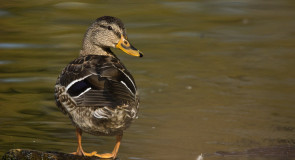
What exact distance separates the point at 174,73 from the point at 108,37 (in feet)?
11.5

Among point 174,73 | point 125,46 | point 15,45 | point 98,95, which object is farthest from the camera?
point 15,45

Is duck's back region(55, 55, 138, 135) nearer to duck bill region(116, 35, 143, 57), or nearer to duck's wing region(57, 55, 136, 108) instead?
duck's wing region(57, 55, 136, 108)

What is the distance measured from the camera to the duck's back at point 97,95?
5000 millimetres

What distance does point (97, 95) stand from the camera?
497 centimetres

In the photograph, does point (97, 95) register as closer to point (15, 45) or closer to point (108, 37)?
point (108, 37)

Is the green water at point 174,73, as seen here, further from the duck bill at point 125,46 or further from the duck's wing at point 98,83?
the duck's wing at point 98,83

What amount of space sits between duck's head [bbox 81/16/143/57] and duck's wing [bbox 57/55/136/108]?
0.63 m

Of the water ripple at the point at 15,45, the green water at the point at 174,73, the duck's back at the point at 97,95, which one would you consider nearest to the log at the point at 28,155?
the duck's back at the point at 97,95

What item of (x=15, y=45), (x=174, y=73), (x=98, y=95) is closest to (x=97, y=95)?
(x=98, y=95)

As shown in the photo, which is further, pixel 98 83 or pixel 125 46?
pixel 125 46

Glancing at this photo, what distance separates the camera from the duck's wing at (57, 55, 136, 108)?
497 centimetres

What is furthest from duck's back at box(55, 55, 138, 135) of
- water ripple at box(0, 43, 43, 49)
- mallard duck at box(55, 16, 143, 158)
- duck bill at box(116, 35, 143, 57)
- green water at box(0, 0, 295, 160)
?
water ripple at box(0, 43, 43, 49)

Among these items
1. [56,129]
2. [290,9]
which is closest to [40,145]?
[56,129]

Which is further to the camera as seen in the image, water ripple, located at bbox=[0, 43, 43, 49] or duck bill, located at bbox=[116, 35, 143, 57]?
water ripple, located at bbox=[0, 43, 43, 49]
